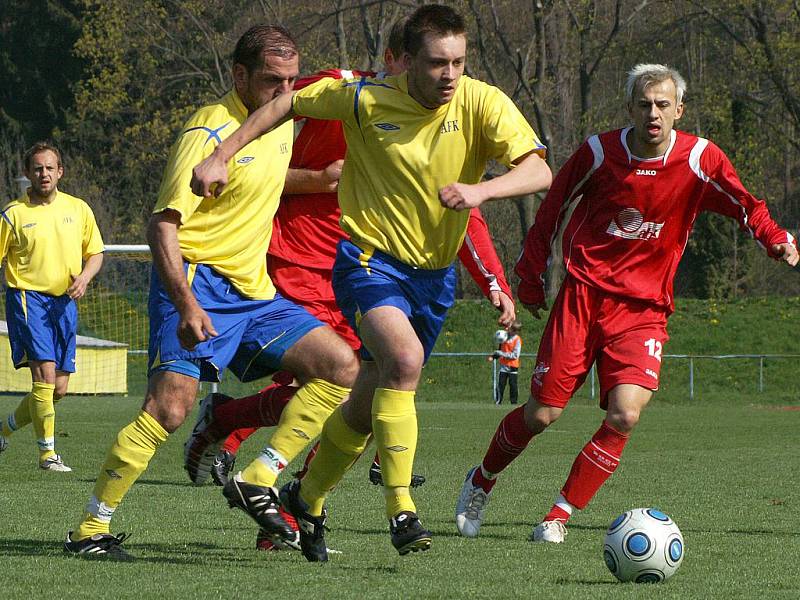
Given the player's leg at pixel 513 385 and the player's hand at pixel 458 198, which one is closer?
the player's hand at pixel 458 198

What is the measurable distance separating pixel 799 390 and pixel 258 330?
2342cm

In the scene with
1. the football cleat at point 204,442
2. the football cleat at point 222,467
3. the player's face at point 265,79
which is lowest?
the football cleat at point 222,467

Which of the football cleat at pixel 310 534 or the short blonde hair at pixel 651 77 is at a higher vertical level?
the short blonde hair at pixel 651 77

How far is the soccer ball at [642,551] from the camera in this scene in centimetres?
485

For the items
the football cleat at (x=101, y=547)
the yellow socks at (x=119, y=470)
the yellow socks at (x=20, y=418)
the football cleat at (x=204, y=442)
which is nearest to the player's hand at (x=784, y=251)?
the yellow socks at (x=119, y=470)

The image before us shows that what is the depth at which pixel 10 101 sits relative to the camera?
46812mm

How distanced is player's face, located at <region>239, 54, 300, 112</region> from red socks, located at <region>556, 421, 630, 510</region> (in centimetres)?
223

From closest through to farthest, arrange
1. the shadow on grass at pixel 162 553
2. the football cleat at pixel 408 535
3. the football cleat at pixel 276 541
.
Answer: the football cleat at pixel 408 535, the shadow on grass at pixel 162 553, the football cleat at pixel 276 541

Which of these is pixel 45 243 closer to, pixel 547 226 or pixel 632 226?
pixel 547 226

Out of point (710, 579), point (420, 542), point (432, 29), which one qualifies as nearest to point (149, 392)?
point (420, 542)

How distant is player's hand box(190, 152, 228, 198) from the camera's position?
4887mm

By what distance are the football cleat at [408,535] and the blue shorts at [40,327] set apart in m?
6.24

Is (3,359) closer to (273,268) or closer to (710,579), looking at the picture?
(273,268)

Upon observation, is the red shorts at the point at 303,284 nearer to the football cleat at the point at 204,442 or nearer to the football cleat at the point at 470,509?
the football cleat at the point at 204,442
